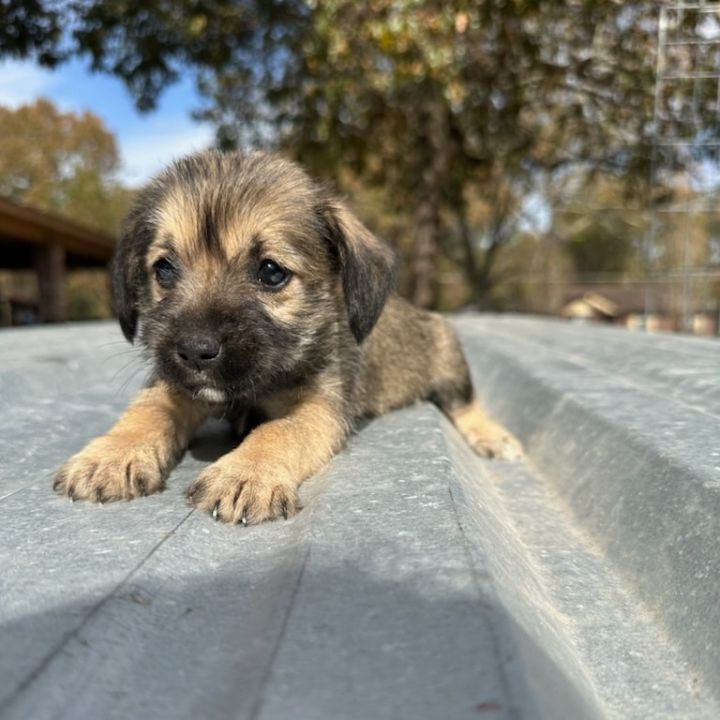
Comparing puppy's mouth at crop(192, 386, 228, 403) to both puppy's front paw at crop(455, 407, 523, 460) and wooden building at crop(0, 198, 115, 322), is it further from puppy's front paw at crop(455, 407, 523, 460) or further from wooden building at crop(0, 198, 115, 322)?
wooden building at crop(0, 198, 115, 322)

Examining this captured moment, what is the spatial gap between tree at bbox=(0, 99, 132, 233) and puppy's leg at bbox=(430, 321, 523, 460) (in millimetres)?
33021

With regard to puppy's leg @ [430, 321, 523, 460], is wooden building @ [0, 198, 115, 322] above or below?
above

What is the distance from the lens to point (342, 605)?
1.25m

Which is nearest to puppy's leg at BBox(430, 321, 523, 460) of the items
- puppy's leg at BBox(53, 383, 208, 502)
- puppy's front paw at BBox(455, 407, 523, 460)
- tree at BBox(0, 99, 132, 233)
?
puppy's front paw at BBox(455, 407, 523, 460)

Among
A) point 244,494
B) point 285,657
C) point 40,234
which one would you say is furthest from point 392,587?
point 40,234

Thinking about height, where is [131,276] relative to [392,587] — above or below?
above

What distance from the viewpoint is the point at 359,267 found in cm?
305

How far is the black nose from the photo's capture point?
7.79ft

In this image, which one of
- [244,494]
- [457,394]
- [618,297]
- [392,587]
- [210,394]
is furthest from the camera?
[618,297]

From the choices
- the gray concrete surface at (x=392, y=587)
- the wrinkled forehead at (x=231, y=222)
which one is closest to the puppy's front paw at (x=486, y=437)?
the gray concrete surface at (x=392, y=587)

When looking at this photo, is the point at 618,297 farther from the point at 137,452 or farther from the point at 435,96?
the point at 137,452

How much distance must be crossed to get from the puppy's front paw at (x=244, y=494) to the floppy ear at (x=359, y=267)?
1.03 meters

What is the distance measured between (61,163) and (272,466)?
41.0 meters

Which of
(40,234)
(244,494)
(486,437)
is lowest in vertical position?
(486,437)
